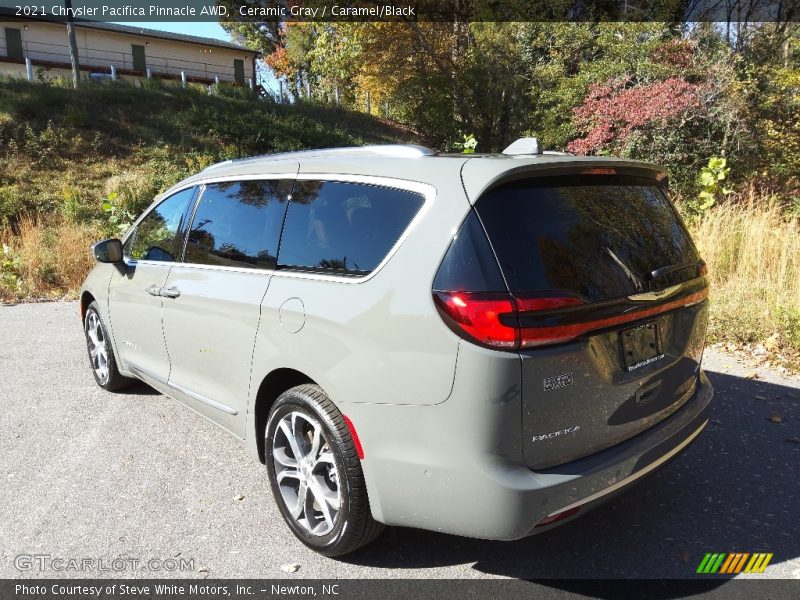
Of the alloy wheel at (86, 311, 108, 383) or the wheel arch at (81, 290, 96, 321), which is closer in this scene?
the alloy wheel at (86, 311, 108, 383)

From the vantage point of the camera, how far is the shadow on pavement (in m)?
2.66

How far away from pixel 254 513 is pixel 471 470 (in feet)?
4.93

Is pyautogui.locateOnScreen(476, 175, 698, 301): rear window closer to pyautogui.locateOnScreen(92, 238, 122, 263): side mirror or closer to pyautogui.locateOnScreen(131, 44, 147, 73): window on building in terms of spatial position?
pyautogui.locateOnScreen(92, 238, 122, 263): side mirror

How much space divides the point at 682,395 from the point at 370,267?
1609 mm

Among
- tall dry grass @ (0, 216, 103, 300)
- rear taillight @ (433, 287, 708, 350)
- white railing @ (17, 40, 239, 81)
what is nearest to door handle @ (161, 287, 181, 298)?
rear taillight @ (433, 287, 708, 350)

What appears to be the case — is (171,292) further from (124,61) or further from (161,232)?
(124,61)

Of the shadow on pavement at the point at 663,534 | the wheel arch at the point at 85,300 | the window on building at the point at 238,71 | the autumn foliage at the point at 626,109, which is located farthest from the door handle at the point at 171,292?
the window on building at the point at 238,71

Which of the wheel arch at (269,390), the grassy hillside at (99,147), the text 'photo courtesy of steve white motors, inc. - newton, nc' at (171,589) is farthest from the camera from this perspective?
the grassy hillside at (99,147)

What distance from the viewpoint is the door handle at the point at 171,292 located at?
11.7 ft

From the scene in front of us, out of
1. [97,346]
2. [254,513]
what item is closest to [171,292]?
[254,513]

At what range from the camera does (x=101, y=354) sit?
16.1ft

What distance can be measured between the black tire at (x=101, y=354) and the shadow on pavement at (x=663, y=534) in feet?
9.71

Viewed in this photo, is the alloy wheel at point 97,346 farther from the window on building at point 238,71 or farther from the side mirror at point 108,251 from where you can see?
the window on building at point 238,71

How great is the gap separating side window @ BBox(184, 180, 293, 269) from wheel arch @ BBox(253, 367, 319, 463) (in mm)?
549
